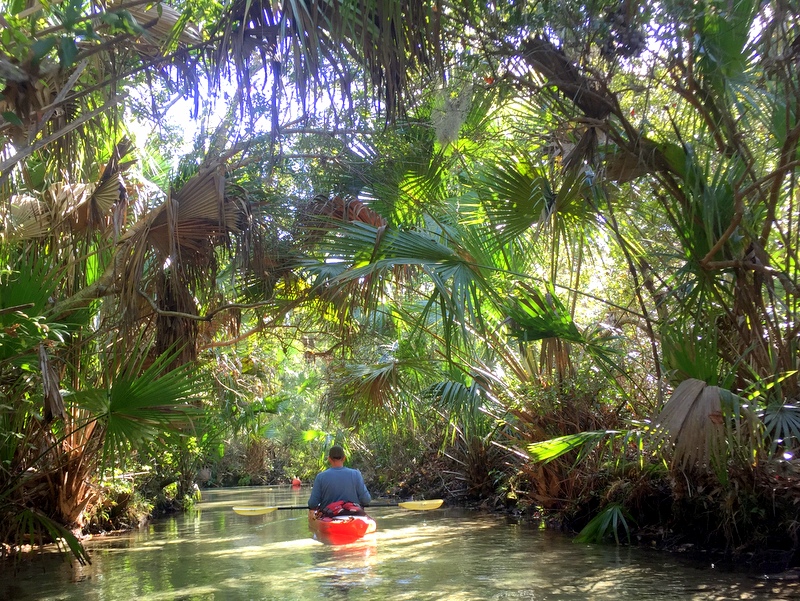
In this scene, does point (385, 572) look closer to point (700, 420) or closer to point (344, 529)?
point (344, 529)

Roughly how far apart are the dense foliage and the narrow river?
2.05ft

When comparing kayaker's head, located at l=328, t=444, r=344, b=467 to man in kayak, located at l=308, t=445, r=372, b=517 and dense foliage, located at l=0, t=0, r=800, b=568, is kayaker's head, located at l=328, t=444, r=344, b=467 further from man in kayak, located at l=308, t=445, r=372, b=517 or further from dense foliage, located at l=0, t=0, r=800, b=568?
dense foliage, located at l=0, t=0, r=800, b=568

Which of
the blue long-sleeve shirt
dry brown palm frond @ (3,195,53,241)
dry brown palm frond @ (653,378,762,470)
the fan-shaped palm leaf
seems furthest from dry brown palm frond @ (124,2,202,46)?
the blue long-sleeve shirt

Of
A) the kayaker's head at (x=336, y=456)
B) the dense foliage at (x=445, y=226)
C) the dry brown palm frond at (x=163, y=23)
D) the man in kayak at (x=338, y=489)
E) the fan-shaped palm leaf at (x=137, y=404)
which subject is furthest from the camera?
the kayaker's head at (x=336, y=456)

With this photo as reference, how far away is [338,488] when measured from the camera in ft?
30.4

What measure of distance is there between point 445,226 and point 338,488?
353 cm

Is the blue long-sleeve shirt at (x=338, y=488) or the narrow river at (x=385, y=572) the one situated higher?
the blue long-sleeve shirt at (x=338, y=488)

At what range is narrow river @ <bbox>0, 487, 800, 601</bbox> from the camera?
5.86m

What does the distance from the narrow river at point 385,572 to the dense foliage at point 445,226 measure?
0.62 meters

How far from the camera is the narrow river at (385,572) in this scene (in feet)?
19.2

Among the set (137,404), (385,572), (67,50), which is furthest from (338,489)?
(67,50)

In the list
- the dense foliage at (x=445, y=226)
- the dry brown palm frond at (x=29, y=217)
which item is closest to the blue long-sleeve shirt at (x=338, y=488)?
the dense foliage at (x=445, y=226)

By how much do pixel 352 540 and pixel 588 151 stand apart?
205 inches

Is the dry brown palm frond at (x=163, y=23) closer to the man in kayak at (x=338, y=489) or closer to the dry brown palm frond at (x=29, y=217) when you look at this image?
the dry brown palm frond at (x=29, y=217)
